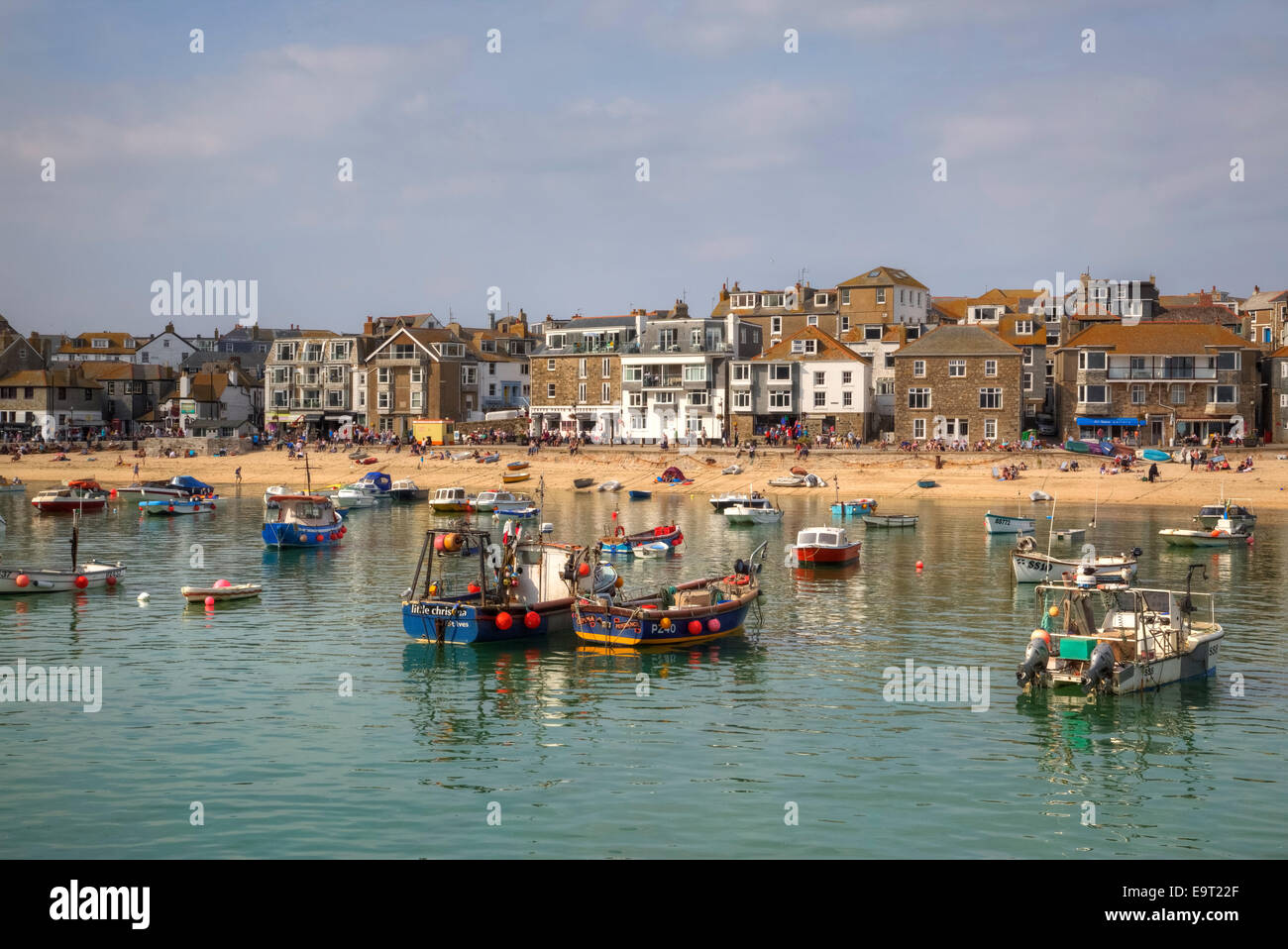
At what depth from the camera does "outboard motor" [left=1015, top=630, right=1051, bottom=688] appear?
3152cm

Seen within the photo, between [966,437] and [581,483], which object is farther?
[966,437]

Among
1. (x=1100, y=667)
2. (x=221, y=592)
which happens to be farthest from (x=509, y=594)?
(x=1100, y=667)

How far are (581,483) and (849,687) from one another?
71.9 m

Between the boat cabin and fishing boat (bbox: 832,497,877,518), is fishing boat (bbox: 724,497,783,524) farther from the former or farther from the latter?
the boat cabin

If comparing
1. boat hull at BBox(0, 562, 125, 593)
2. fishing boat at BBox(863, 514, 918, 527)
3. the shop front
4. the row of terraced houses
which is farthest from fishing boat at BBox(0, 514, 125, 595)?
the shop front

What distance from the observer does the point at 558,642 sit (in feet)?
129

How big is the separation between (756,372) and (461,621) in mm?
86848

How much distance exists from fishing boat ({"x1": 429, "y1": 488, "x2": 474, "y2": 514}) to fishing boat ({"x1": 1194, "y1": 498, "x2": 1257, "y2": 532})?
47236mm

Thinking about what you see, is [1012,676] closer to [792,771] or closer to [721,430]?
[792,771]

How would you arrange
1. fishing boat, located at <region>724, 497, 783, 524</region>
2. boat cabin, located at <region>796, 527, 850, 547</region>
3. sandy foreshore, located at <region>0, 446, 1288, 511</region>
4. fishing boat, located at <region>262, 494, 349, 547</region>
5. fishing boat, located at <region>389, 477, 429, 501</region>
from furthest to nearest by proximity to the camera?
fishing boat, located at <region>389, 477, 429, 501</region>
sandy foreshore, located at <region>0, 446, 1288, 511</region>
fishing boat, located at <region>724, 497, 783, 524</region>
fishing boat, located at <region>262, 494, 349, 547</region>
boat cabin, located at <region>796, 527, 850, 547</region>

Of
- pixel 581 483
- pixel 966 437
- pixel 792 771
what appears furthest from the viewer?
pixel 966 437
